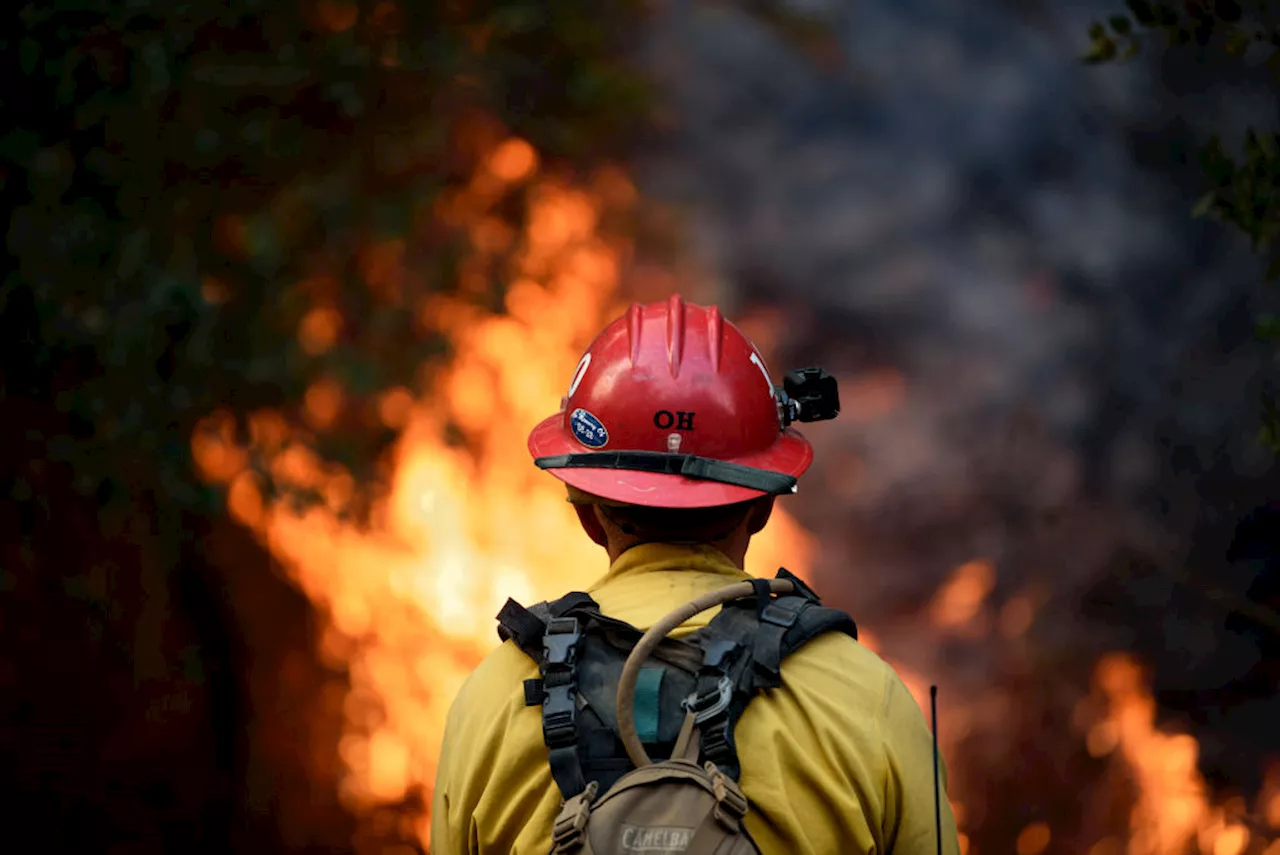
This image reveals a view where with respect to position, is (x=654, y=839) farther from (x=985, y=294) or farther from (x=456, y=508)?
(x=985, y=294)

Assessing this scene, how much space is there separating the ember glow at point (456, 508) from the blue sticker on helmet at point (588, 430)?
2611 mm

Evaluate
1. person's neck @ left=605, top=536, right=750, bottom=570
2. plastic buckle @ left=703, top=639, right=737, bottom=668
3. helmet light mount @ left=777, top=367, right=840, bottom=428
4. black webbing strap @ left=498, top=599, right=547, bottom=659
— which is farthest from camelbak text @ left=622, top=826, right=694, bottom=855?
helmet light mount @ left=777, top=367, right=840, bottom=428

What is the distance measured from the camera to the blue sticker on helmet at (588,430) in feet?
8.71

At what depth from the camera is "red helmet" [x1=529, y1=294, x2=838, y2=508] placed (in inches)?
97.7

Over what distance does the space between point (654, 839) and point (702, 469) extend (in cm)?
77

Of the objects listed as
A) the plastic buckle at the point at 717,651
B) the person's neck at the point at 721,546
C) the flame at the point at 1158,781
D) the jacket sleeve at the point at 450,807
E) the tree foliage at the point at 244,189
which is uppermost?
the tree foliage at the point at 244,189

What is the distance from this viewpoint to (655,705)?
2.10m

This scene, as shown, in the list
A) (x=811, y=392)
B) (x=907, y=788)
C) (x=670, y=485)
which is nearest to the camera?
(x=907, y=788)

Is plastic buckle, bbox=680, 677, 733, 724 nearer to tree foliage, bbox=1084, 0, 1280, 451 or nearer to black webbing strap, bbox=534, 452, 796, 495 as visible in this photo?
black webbing strap, bbox=534, 452, 796, 495

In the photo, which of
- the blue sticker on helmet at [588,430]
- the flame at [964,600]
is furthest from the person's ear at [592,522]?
the flame at [964,600]

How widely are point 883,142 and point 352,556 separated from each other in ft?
9.21

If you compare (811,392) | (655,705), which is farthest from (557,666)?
(811,392)

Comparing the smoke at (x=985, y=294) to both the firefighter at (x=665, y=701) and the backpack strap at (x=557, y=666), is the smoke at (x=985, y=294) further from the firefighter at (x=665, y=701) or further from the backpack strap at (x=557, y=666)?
the backpack strap at (x=557, y=666)

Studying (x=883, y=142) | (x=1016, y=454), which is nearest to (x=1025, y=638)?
(x=1016, y=454)
